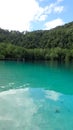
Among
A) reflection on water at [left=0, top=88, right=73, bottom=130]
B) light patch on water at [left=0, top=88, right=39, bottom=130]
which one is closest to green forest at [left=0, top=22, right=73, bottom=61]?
light patch on water at [left=0, top=88, right=39, bottom=130]

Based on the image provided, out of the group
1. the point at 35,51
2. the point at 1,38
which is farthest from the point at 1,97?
the point at 1,38

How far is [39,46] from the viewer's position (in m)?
178

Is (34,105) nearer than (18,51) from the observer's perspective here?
Yes

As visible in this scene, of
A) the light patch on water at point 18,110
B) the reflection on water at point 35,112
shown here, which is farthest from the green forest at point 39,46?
the reflection on water at point 35,112

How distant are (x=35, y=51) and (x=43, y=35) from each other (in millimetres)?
67070

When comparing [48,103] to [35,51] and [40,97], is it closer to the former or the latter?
[40,97]

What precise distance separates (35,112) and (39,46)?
16482 centimetres

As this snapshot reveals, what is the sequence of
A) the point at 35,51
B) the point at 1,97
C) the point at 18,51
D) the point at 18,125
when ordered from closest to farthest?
the point at 18,125 → the point at 1,97 → the point at 18,51 → the point at 35,51

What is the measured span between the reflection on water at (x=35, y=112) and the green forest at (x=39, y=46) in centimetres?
9608

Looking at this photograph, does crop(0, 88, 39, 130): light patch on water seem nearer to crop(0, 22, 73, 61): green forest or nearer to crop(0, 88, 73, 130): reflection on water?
crop(0, 88, 73, 130): reflection on water

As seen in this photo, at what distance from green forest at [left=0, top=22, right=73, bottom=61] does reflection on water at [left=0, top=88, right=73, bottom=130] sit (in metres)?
96.1

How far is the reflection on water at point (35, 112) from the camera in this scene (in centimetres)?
1222

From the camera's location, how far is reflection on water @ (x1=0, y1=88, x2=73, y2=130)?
481 inches

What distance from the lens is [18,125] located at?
1214 centimetres
